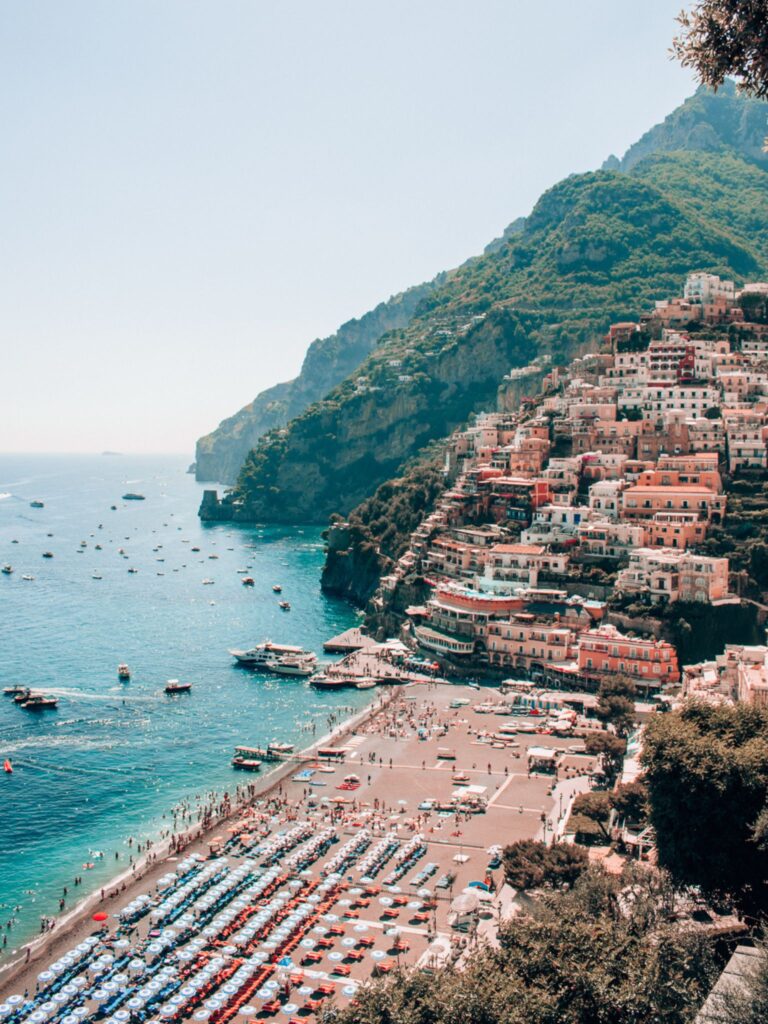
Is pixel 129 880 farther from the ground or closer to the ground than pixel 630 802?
closer to the ground

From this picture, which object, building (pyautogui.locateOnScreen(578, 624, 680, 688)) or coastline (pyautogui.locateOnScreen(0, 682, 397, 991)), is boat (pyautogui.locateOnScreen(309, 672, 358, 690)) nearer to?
coastline (pyautogui.locateOnScreen(0, 682, 397, 991))

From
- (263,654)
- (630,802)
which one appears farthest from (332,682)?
(630,802)

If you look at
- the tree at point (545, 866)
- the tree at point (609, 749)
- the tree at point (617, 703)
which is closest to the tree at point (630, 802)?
the tree at point (545, 866)

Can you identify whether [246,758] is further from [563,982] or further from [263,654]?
[563,982]

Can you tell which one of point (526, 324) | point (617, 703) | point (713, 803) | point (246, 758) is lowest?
point (246, 758)

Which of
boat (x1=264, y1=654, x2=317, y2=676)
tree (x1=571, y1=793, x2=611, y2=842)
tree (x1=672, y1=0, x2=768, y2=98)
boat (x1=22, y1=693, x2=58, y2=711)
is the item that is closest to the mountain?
boat (x1=264, y1=654, x2=317, y2=676)

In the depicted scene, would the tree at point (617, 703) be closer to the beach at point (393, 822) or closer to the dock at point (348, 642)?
the beach at point (393, 822)

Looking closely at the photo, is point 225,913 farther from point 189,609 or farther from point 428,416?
point 428,416

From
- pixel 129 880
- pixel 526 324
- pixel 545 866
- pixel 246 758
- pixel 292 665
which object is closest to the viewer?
pixel 545 866
